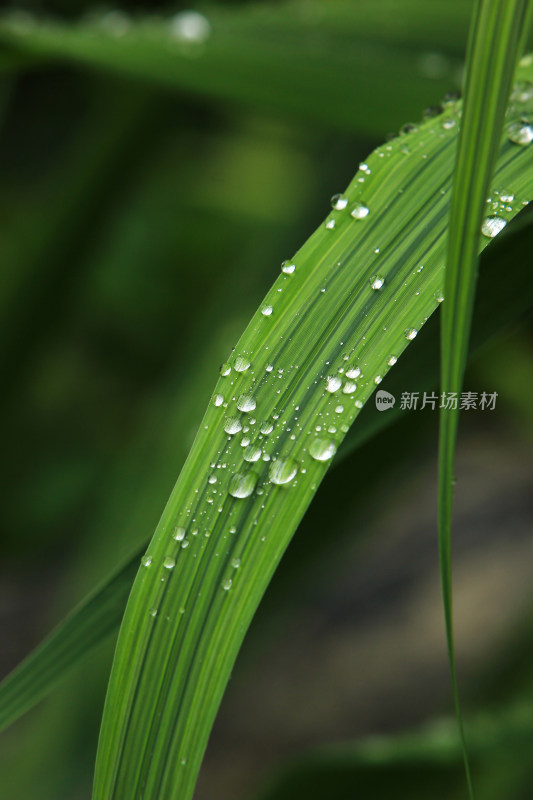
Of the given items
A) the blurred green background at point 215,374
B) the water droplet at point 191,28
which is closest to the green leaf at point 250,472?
the blurred green background at point 215,374

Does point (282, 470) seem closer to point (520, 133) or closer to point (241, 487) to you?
point (241, 487)

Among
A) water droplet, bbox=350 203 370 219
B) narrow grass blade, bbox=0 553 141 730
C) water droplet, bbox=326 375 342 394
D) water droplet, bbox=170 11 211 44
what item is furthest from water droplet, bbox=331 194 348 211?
water droplet, bbox=170 11 211 44

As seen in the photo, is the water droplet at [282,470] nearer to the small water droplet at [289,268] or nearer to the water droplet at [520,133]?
the small water droplet at [289,268]

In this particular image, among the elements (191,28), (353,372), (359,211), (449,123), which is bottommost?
(353,372)

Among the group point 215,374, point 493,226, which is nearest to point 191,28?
point 215,374

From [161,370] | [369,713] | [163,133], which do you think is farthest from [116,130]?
[369,713]

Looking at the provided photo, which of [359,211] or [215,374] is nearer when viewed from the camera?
[359,211]

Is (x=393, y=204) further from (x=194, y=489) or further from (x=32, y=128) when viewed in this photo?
(x=32, y=128)
